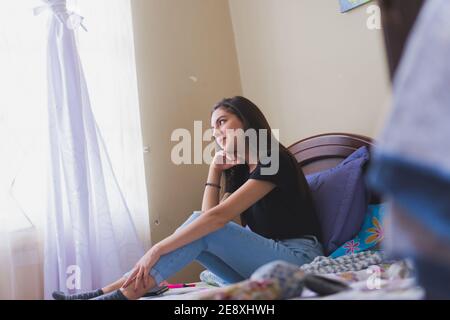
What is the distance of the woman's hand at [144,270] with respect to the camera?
148cm

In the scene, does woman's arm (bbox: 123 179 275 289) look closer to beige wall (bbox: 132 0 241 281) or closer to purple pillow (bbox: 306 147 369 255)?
purple pillow (bbox: 306 147 369 255)

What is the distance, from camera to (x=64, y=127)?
201 cm

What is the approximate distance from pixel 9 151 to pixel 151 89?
79cm

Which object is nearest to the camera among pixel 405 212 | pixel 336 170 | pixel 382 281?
pixel 405 212

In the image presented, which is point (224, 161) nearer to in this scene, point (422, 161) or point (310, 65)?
point (310, 65)

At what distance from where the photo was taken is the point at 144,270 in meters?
1.49

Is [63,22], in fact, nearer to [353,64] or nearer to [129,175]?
[129,175]

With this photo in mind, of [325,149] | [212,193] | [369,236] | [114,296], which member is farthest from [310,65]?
[114,296]

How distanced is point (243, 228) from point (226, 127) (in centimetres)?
44

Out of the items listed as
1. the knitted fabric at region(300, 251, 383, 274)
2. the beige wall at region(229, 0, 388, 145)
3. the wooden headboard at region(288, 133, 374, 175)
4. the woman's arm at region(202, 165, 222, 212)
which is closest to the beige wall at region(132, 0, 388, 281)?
the beige wall at region(229, 0, 388, 145)

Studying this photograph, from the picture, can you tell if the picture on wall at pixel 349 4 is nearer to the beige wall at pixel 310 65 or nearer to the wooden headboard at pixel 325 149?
the beige wall at pixel 310 65

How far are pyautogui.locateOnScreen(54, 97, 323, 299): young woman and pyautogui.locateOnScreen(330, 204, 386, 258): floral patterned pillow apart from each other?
0.10 meters

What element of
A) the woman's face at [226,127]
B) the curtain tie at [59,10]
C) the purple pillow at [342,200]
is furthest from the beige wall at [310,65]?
the curtain tie at [59,10]
